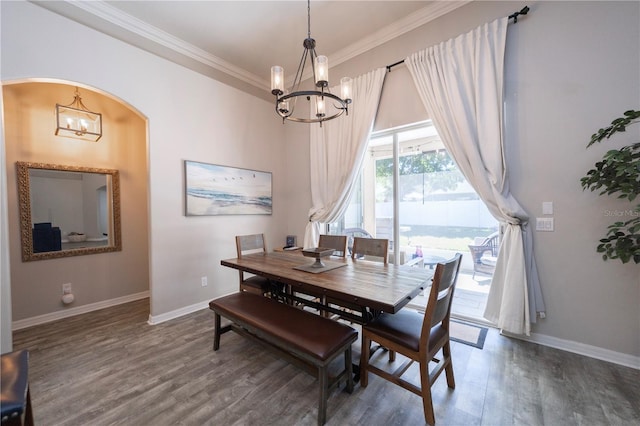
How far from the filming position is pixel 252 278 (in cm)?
296

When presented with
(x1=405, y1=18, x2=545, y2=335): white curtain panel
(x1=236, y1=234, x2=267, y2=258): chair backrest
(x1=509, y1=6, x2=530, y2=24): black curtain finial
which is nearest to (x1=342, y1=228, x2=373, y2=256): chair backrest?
(x1=236, y1=234, x2=267, y2=258): chair backrest

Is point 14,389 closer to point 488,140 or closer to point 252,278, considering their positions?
point 252,278

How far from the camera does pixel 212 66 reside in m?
3.47

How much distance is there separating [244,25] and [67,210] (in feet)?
10.3

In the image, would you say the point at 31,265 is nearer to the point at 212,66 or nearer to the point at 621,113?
the point at 212,66

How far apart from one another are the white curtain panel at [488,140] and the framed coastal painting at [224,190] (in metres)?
2.65

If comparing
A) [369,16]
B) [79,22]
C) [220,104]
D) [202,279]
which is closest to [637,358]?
[369,16]

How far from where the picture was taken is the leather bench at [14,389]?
85 centimetres

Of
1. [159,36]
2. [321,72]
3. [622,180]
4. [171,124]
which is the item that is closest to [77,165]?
[171,124]

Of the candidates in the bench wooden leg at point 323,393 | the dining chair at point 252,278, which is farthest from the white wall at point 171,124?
the bench wooden leg at point 323,393

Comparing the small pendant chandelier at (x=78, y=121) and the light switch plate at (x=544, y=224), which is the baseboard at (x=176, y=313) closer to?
the small pendant chandelier at (x=78, y=121)

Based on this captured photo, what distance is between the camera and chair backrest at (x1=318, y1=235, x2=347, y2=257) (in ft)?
9.27

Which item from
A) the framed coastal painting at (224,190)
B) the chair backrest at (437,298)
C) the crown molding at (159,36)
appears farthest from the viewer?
the framed coastal painting at (224,190)

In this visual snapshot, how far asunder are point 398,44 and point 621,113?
7.25 feet
